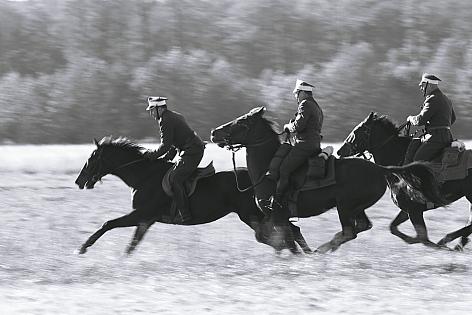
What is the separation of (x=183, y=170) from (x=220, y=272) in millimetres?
1705

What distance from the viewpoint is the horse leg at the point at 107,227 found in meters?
9.19

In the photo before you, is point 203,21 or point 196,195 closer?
point 196,195

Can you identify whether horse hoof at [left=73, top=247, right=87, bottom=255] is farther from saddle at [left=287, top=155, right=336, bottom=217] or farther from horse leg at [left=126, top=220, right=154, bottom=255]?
saddle at [left=287, top=155, right=336, bottom=217]

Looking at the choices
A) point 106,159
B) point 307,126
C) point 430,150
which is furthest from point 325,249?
point 106,159

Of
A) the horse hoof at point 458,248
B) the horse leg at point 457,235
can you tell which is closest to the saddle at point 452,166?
the horse leg at point 457,235

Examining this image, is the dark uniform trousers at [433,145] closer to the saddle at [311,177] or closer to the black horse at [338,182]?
the black horse at [338,182]

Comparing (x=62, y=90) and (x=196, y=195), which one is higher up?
(x=196, y=195)

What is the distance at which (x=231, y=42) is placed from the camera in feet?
238

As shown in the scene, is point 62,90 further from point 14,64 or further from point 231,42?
point 231,42

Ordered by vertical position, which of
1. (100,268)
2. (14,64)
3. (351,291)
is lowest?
(14,64)

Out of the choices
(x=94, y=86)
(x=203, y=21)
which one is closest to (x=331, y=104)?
(x=94, y=86)

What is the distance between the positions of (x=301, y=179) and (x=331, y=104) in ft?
150

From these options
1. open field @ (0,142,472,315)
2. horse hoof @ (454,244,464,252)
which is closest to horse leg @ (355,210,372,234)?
open field @ (0,142,472,315)

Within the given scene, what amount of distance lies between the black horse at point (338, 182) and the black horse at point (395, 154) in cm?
43
